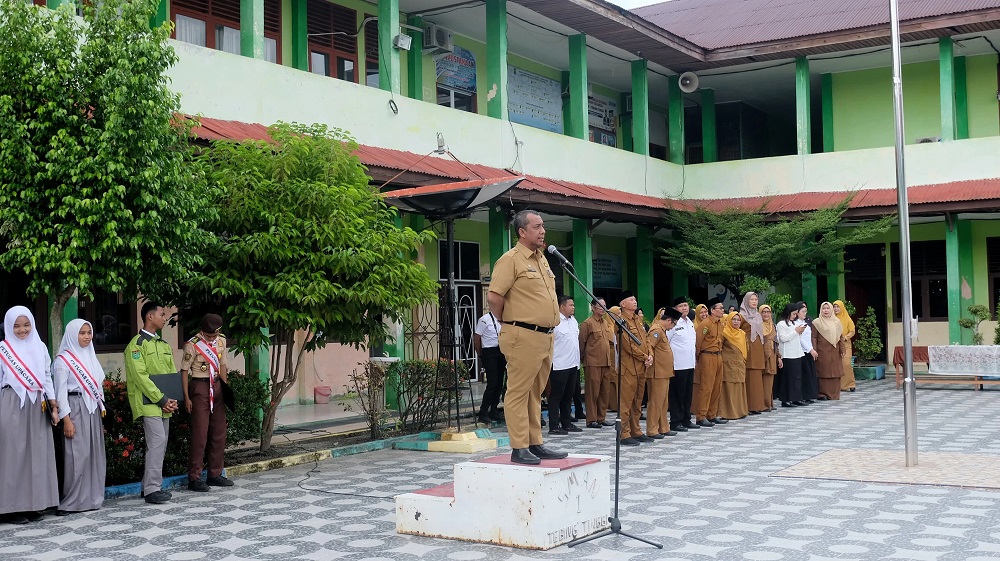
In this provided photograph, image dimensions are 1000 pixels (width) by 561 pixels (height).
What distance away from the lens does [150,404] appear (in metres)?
8.59

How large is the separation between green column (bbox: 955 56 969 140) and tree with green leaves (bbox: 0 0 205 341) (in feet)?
58.5

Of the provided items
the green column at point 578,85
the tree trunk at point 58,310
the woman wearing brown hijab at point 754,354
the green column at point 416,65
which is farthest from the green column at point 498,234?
the tree trunk at point 58,310

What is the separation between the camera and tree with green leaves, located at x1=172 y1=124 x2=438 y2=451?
9484mm

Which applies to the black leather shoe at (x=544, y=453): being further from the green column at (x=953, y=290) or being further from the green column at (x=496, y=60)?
the green column at (x=953, y=290)

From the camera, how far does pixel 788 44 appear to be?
67.2 feet

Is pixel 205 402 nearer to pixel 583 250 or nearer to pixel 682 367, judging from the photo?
pixel 682 367

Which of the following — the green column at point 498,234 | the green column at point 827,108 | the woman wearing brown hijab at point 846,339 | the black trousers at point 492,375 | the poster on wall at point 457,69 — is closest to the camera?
the black trousers at point 492,375

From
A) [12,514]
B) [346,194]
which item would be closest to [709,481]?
[346,194]

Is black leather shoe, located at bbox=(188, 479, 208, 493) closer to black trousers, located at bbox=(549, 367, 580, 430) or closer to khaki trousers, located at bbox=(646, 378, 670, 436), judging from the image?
black trousers, located at bbox=(549, 367, 580, 430)

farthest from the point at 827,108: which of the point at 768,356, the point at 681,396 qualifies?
the point at 681,396

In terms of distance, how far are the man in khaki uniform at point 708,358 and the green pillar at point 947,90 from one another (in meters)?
9.28

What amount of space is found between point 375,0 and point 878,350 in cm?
1200

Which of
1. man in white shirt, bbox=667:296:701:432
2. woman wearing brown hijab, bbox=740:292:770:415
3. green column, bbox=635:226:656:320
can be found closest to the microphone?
man in white shirt, bbox=667:296:701:432

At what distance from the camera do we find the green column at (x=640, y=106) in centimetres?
2069
